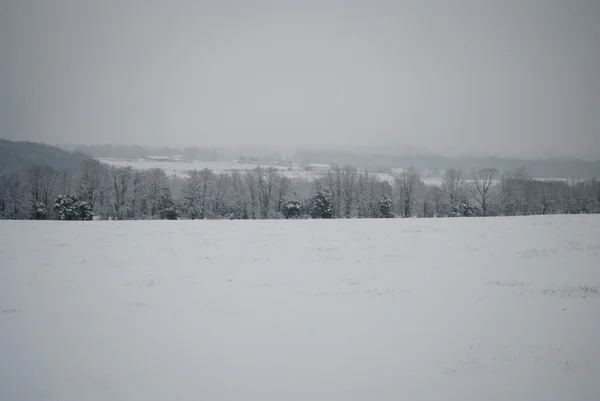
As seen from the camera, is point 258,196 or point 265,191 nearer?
point 265,191

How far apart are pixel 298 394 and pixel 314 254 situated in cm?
923

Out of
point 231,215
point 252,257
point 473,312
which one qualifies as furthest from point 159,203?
point 473,312

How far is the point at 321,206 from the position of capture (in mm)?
53906

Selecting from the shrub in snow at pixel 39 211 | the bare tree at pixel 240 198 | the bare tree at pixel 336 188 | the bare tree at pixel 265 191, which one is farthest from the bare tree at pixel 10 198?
the bare tree at pixel 336 188

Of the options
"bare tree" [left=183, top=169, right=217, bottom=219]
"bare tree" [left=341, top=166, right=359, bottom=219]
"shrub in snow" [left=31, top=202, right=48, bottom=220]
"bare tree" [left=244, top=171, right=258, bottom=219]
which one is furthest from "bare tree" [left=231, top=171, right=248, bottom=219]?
"shrub in snow" [left=31, top=202, right=48, bottom=220]

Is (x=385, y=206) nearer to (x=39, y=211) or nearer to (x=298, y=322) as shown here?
(x=298, y=322)

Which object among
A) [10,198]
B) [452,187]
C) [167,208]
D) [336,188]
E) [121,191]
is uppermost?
[452,187]

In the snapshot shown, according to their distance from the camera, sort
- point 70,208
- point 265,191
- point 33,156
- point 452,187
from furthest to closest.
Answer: point 33,156 → point 452,187 → point 265,191 → point 70,208

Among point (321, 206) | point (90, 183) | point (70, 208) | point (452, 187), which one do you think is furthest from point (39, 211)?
point (452, 187)

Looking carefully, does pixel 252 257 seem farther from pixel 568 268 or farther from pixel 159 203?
pixel 159 203

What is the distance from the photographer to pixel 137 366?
5383mm

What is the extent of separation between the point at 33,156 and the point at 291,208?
81.8 meters

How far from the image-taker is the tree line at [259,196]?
175 feet

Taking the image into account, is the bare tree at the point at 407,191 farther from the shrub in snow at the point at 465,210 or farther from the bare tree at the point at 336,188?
the bare tree at the point at 336,188
